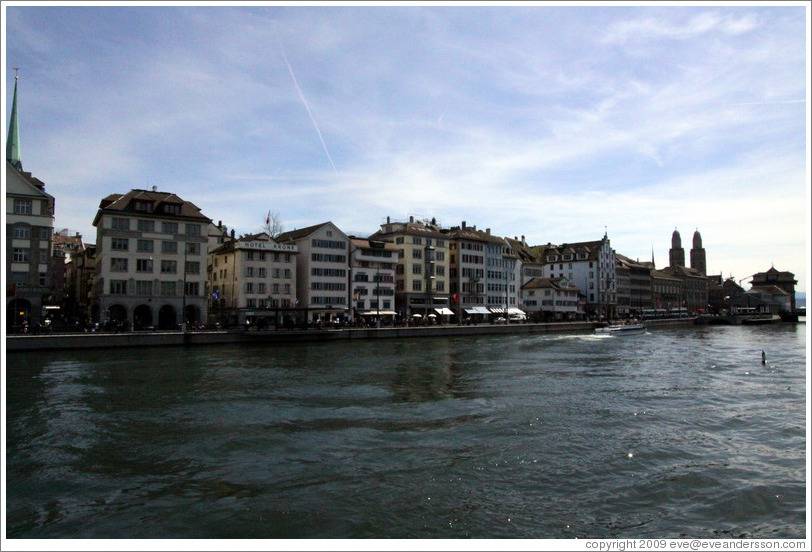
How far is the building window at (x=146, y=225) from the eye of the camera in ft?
221

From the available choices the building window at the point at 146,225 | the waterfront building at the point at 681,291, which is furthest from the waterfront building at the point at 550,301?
the building window at the point at 146,225

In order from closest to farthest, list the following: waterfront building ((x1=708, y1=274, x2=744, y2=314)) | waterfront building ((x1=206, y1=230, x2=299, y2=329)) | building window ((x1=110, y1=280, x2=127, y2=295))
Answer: building window ((x1=110, y1=280, x2=127, y2=295)) < waterfront building ((x1=206, y1=230, x2=299, y2=329)) < waterfront building ((x1=708, y1=274, x2=744, y2=314))

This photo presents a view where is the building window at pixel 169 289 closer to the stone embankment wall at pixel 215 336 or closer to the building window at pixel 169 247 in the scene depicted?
the building window at pixel 169 247

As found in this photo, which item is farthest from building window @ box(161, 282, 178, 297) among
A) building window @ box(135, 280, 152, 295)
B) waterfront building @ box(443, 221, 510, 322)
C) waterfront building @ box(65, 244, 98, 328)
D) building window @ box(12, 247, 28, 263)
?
waterfront building @ box(443, 221, 510, 322)

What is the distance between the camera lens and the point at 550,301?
377ft

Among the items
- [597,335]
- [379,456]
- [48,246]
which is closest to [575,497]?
[379,456]

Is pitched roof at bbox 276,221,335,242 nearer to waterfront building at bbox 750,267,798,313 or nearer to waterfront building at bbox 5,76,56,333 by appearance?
waterfront building at bbox 5,76,56,333

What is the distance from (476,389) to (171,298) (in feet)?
162

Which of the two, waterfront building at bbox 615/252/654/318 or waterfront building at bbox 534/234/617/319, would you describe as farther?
waterfront building at bbox 615/252/654/318

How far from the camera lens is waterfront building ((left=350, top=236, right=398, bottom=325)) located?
281ft

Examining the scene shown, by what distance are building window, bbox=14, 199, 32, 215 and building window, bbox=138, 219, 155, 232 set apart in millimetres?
11029

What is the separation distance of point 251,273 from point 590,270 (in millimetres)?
81833

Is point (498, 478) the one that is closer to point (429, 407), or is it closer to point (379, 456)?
point (379, 456)

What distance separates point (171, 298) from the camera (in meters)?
68.2
